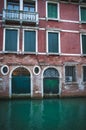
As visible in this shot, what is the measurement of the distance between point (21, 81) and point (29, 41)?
3.74 m

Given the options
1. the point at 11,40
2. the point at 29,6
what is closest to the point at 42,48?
the point at 11,40

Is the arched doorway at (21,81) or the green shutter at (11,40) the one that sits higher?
the green shutter at (11,40)

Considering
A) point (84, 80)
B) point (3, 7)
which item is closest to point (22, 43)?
point (3, 7)

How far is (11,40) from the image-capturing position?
16.2m

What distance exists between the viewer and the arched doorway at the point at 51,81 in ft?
54.2

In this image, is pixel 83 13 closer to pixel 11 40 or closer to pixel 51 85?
pixel 11 40

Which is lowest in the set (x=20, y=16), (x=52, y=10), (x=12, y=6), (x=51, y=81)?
(x=51, y=81)

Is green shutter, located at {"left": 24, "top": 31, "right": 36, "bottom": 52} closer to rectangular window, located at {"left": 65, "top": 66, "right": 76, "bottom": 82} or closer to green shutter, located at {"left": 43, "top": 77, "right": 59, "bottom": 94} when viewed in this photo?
green shutter, located at {"left": 43, "top": 77, "right": 59, "bottom": 94}

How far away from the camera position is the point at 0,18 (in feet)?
53.1

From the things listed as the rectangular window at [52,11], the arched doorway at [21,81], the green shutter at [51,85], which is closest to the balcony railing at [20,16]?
the rectangular window at [52,11]

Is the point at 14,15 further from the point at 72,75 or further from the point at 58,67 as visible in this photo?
the point at 72,75

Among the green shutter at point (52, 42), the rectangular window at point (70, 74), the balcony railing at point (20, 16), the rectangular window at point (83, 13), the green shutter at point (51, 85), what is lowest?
the green shutter at point (51, 85)

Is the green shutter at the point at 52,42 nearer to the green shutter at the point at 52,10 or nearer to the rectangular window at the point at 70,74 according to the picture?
the green shutter at the point at 52,10

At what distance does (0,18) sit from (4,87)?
6.19 m
